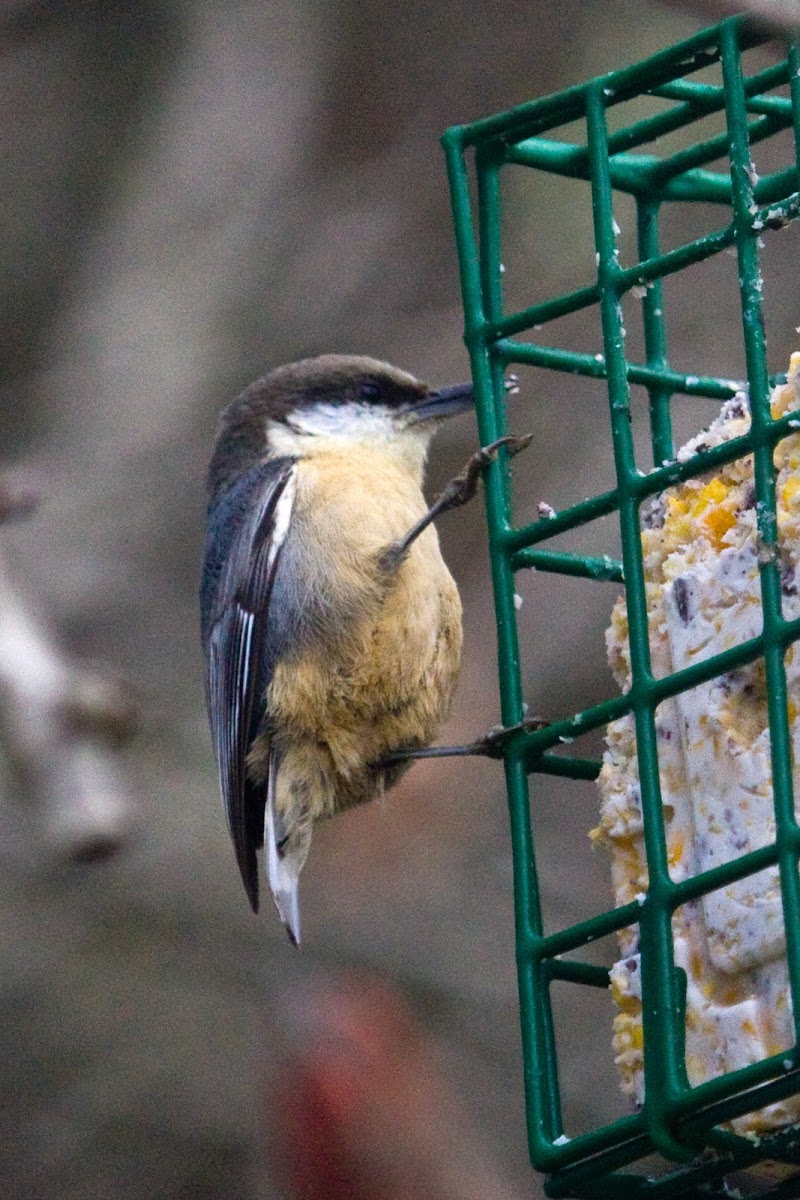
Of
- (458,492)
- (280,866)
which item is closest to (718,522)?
(458,492)

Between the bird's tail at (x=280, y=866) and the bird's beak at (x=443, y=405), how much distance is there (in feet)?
3.05

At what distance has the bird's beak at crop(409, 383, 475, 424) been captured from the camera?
4.73 m

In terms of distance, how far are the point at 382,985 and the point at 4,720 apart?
309 cm

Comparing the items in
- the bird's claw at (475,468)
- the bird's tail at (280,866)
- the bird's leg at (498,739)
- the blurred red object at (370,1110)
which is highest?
the bird's claw at (475,468)

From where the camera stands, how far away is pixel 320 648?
4.39 meters

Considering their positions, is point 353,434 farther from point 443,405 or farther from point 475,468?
point 475,468

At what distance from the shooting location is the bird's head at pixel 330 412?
4.76 meters

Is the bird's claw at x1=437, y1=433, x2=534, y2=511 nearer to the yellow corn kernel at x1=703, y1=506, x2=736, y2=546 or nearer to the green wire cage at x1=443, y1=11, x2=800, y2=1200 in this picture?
the green wire cage at x1=443, y1=11, x2=800, y2=1200

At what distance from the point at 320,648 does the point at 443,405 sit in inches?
29.3

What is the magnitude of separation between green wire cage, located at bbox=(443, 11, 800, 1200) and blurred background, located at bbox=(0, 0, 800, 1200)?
252 cm

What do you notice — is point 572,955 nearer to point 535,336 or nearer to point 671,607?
point 535,336

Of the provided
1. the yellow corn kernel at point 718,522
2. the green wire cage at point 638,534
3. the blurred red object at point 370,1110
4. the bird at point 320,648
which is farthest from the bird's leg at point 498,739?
the blurred red object at point 370,1110

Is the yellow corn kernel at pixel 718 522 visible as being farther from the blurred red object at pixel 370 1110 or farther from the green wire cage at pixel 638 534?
the blurred red object at pixel 370 1110

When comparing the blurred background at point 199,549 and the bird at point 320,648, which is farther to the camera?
the blurred background at point 199,549
